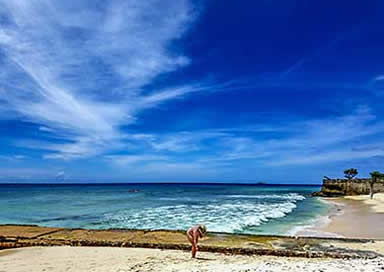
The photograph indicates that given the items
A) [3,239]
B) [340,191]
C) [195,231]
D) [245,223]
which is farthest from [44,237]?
[340,191]

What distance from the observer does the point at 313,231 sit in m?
14.2

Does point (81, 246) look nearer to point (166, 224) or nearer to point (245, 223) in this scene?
point (166, 224)

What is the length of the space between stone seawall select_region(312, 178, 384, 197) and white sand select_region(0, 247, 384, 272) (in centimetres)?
5069

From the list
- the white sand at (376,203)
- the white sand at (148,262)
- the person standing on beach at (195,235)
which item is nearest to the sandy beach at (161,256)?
the white sand at (148,262)

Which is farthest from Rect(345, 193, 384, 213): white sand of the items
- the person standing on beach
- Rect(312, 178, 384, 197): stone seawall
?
the person standing on beach

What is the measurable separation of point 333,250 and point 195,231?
3676 millimetres

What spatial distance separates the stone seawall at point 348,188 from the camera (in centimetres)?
5031

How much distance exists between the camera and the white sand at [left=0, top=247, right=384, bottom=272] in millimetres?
6059

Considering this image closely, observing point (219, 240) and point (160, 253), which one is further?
point (219, 240)

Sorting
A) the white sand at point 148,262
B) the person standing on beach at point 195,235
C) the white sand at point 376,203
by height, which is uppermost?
the person standing on beach at point 195,235

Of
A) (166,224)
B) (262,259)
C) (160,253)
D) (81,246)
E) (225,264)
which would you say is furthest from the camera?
(166,224)

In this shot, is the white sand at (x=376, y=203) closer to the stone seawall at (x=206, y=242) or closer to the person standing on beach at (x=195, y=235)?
the stone seawall at (x=206, y=242)

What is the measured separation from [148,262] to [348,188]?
54.0m

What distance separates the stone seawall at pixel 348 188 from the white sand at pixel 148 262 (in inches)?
1996
